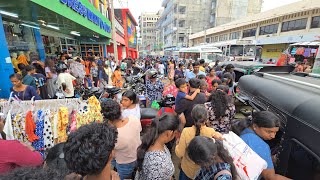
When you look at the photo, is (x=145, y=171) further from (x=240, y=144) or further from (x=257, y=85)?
(x=257, y=85)

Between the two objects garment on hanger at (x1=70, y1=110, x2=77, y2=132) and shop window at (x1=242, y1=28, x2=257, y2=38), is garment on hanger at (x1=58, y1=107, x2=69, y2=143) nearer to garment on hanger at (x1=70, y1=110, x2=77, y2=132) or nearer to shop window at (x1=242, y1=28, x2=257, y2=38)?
garment on hanger at (x1=70, y1=110, x2=77, y2=132)

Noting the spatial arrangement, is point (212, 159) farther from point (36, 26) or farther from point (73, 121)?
point (36, 26)

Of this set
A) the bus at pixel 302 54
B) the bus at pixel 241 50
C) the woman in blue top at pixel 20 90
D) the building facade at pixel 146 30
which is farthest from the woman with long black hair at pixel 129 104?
the building facade at pixel 146 30

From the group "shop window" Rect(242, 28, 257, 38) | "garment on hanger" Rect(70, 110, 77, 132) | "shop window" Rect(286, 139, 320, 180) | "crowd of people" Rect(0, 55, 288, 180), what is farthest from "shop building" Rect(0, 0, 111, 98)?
"shop window" Rect(242, 28, 257, 38)

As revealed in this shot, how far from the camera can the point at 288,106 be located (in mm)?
1855

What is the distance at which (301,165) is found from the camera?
1.83 m

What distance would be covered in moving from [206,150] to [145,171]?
2.23 ft

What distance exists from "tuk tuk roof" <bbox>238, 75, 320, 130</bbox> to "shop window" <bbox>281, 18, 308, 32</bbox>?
23.0 m

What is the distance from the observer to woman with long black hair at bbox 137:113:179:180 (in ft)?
5.65

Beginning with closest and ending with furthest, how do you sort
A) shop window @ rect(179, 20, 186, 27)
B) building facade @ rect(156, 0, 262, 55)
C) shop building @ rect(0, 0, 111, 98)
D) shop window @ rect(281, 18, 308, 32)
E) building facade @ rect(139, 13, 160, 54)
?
shop building @ rect(0, 0, 111, 98) < shop window @ rect(281, 18, 308, 32) < building facade @ rect(156, 0, 262, 55) < shop window @ rect(179, 20, 186, 27) < building facade @ rect(139, 13, 160, 54)

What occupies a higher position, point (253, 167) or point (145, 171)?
point (253, 167)

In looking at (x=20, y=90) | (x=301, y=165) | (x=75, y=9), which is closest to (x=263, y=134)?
(x=301, y=165)

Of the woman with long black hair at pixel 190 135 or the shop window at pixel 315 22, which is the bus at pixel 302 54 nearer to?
the shop window at pixel 315 22

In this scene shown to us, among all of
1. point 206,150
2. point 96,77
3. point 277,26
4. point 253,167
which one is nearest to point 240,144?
point 253,167
